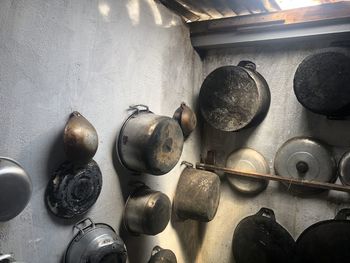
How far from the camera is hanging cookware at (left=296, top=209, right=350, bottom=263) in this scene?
1721mm

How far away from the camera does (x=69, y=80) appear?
4.04 ft

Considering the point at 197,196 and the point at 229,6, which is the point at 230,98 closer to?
the point at 229,6

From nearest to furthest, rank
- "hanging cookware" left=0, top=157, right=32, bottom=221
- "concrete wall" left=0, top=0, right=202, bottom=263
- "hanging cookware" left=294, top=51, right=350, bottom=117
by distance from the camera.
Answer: "hanging cookware" left=0, top=157, right=32, bottom=221 < "concrete wall" left=0, top=0, right=202, bottom=263 < "hanging cookware" left=294, top=51, right=350, bottom=117

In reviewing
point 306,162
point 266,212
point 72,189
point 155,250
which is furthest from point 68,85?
A: point 266,212

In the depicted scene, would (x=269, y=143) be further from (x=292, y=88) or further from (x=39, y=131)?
(x=39, y=131)

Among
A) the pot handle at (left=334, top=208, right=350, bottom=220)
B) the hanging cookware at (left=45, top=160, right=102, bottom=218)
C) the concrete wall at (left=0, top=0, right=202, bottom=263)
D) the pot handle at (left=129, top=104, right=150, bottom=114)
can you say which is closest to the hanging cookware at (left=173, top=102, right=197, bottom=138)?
the concrete wall at (left=0, top=0, right=202, bottom=263)

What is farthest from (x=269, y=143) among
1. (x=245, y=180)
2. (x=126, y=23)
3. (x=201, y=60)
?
(x=126, y=23)

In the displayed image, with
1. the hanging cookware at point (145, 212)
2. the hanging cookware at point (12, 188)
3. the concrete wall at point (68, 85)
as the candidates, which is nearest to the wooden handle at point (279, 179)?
the concrete wall at point (68, 85)

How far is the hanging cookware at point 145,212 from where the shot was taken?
153 cm

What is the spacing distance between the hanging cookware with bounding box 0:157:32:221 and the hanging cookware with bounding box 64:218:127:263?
40 centimetres

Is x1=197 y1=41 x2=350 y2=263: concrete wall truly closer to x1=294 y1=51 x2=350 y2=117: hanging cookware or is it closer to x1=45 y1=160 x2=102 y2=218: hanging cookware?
x1=294 y1=51 x2=350 y2=117: hanging cookware

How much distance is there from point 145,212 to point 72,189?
476 mm

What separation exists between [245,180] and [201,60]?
108cm

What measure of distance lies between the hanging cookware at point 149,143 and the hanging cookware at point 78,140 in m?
0.30
